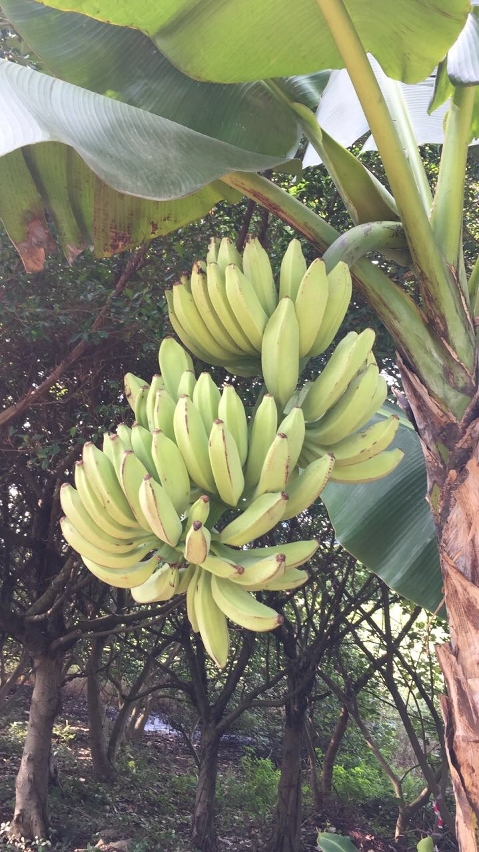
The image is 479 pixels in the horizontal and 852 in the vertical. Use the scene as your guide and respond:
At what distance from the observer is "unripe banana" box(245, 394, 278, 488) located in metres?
1.15

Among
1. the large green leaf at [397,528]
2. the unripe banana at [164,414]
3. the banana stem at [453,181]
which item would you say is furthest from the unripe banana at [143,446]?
the large green leaf at [397,528]

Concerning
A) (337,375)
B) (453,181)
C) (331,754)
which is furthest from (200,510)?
(331,754)

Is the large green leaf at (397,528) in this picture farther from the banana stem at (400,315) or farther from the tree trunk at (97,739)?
the tree trunk at (97,739)

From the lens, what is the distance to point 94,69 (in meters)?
1.77

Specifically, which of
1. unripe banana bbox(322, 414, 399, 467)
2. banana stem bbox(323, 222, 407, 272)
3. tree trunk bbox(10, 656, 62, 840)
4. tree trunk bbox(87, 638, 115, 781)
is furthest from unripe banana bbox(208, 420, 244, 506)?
tree trunk bbox(87, 638, 115, 781)

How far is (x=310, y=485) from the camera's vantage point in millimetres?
1105

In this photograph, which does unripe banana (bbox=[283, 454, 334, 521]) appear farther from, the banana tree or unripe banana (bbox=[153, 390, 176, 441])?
the banana tree

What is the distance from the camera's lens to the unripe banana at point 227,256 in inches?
53.6

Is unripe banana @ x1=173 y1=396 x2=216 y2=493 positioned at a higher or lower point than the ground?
higher

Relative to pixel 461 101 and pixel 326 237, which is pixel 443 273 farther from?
pixel 461 101

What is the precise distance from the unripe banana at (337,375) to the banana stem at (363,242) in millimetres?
184

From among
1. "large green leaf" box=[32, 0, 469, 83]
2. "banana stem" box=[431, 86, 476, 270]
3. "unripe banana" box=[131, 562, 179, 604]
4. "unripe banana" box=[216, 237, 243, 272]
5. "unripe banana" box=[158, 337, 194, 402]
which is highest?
"large green leaf" box=[32, 0, 469, 83]

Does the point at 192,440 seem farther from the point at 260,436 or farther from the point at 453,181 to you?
the point at 453,181

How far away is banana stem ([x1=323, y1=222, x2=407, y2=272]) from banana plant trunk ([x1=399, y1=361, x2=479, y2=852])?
316 mm
